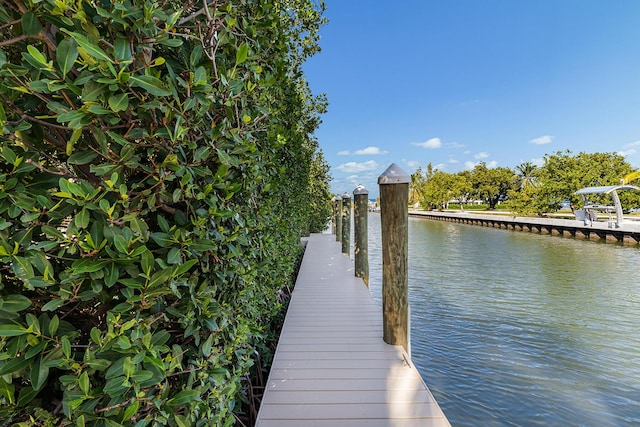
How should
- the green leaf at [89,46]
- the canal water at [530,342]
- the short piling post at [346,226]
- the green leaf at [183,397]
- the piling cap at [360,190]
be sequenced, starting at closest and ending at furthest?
the green leaf at [89,46] → the green leaf at [183,397] → the canal water at [530,342] → the piling cap at [360,190] → the short piling post at [346,226]

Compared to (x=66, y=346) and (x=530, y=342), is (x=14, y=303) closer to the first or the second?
(x=66, y=346)

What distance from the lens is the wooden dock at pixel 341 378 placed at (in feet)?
7.57

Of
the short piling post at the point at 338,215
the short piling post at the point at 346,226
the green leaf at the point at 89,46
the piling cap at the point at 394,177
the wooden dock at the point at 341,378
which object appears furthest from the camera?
the short piling post at the point at 338,215

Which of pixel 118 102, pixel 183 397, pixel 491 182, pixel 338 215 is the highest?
pixel 491 182

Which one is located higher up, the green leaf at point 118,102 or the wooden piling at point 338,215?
the green leaf at point 118,102

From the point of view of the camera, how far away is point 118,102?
93cm

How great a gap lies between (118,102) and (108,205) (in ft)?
1.01

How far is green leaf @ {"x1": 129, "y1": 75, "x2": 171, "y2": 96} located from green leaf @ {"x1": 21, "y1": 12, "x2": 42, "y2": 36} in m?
0.26

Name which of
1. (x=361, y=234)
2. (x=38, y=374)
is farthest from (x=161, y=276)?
(x=361, y=234)

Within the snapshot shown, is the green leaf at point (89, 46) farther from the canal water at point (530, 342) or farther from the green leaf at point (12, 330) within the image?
the canal water at point (530, 342)

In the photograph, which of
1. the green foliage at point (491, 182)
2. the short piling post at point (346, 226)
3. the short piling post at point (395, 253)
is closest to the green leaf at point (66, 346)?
the short piling post at point (395, 253)

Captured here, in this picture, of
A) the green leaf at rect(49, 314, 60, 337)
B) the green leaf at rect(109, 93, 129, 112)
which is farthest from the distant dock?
the green leaf at rect(49, 314, 60, 337)

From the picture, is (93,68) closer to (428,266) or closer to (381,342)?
(381,342)

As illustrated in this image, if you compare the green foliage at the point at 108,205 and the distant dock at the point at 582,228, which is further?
the distant dock at the point at 582,228
